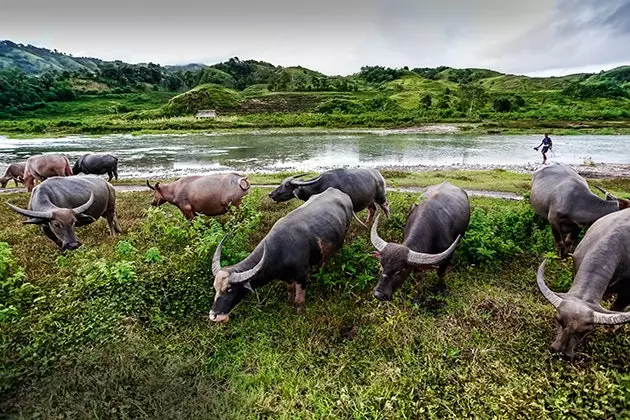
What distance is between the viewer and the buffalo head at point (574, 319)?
13.2ft

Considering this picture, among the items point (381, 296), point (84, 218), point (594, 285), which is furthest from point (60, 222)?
point (594, 285)

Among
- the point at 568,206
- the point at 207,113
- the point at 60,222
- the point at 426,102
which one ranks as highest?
the point at 426,102

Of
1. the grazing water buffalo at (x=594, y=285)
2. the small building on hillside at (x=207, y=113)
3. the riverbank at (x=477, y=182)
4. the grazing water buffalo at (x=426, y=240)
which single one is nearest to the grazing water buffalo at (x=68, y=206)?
the grazing water buffalo at (x=426, y=240)

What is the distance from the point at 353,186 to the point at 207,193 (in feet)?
10.2

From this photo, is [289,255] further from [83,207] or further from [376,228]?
[83,207]

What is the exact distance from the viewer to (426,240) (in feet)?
18.6

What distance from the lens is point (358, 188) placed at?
8398 mm

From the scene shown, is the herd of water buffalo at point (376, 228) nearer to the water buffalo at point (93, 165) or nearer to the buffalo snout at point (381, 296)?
the buffalo snout at point (381, 296)

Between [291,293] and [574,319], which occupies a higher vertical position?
[574,319]

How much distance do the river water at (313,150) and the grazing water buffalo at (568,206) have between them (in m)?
13.2

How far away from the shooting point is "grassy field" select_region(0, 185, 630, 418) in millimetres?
3982

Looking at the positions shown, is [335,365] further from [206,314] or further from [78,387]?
[78,387]

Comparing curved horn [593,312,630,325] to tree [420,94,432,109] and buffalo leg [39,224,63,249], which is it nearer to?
buffalo leg [39,224,63,249]

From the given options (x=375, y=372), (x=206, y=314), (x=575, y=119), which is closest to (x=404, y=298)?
(x=375, y=372)
